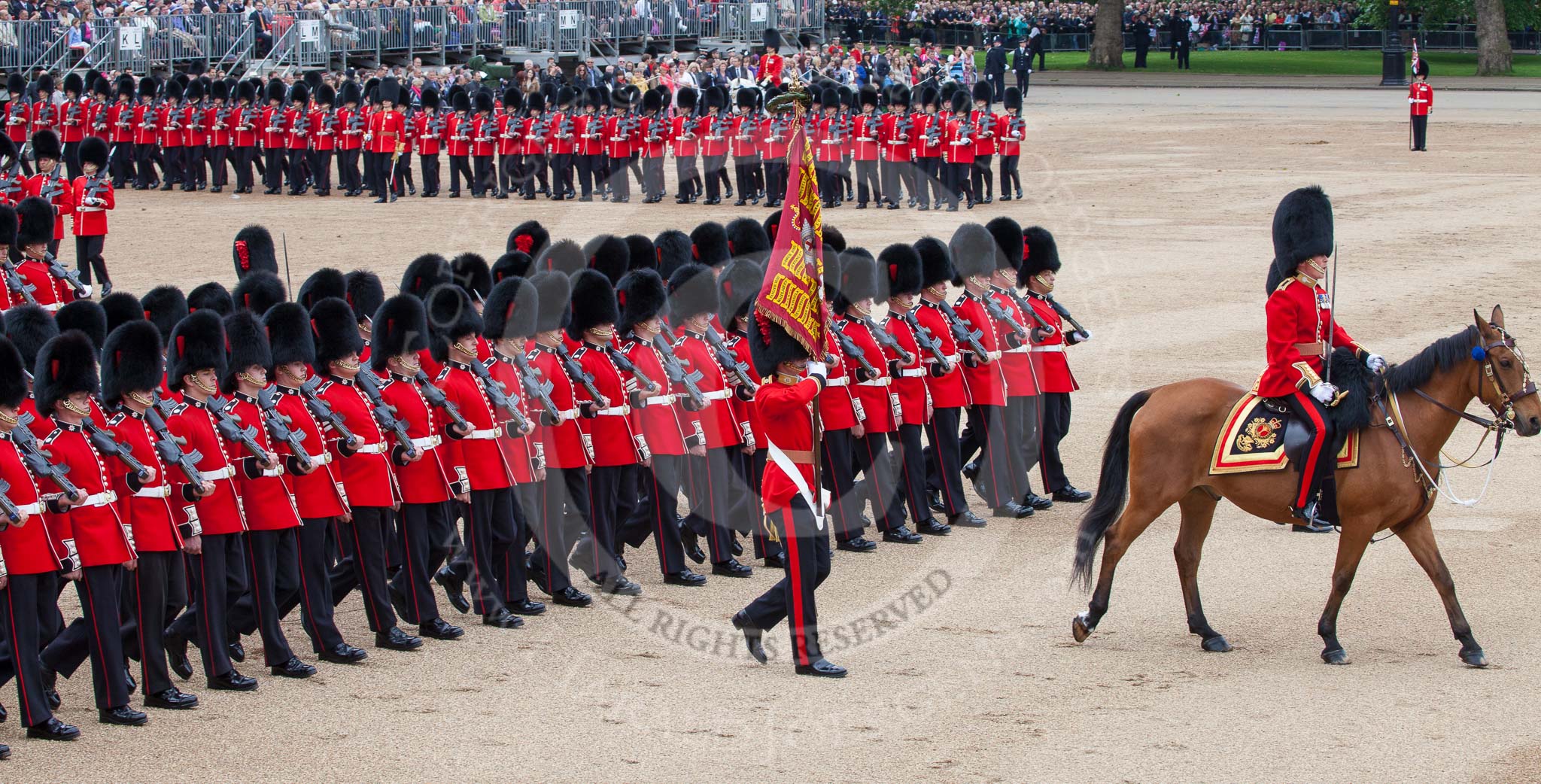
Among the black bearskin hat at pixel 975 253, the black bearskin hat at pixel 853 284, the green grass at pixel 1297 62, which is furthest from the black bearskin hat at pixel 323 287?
the green grass at pixel 1297 62

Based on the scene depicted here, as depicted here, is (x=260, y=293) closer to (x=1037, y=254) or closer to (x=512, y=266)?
(x=512, y=266)

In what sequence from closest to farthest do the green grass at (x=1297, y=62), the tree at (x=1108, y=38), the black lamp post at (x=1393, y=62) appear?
the black lamp post at (x=1393, y=62) < the green grass at (x=1297, y=62) < the tree at (x=1108, y=38)

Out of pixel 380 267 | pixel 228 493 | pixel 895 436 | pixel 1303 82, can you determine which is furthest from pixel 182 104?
pixel 1303 82

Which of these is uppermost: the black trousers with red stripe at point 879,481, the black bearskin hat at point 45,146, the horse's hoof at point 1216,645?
the black bearskin hat at point 45,146

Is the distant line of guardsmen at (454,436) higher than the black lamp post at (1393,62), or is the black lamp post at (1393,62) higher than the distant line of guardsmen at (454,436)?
the black lamp post at (1393,62)

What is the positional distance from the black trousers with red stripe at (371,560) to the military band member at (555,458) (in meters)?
0.85

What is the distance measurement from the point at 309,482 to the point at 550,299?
1.50 m

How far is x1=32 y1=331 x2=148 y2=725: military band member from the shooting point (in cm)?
580

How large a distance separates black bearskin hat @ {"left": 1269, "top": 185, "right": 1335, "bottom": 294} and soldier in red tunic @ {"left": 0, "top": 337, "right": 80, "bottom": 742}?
4.40 metres

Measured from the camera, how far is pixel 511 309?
24.3 feet

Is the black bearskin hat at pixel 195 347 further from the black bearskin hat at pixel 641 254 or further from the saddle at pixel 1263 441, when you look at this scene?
the saddle at pixel 1263 441

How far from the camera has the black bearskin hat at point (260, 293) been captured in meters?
8.05

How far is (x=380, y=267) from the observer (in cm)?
1588

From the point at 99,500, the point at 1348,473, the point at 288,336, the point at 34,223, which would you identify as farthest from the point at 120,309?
the point at 1348,473
